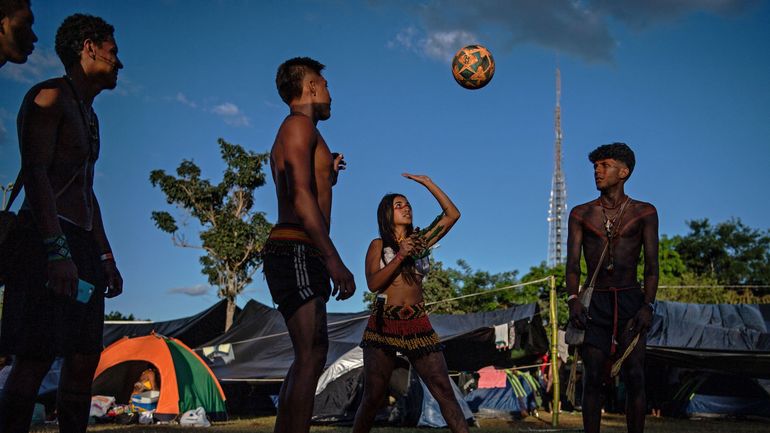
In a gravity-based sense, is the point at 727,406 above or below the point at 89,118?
below

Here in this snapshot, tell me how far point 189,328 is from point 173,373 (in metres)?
7.64

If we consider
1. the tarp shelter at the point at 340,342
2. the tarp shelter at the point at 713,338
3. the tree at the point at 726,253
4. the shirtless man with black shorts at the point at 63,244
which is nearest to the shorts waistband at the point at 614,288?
the shirtless man with black shorts at the point at 63,244

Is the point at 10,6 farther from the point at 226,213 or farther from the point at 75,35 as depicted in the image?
the point at 226,213

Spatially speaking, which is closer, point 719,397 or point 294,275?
point 294,275

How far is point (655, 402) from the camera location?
15.5m

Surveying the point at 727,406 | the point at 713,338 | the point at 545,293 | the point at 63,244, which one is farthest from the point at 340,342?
the point at 545,293

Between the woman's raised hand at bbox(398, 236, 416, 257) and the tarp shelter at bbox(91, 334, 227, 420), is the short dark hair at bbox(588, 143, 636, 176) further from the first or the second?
the tarp shelter at bbox(91, 334, 227, 420)

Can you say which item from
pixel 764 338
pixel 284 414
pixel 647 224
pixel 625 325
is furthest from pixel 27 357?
pixel 764 338

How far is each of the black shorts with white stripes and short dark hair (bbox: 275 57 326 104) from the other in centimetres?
82

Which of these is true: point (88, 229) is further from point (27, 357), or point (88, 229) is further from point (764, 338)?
point (764, 338)

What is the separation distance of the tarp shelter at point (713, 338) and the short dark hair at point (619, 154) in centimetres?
748

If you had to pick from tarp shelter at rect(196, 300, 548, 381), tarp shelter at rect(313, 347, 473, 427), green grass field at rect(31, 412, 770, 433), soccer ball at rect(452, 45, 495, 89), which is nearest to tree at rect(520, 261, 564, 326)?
tarp shelter at rect(196, 300, 548, 381)

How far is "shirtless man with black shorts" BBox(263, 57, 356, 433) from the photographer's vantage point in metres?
3.28

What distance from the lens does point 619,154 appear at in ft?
20.2
